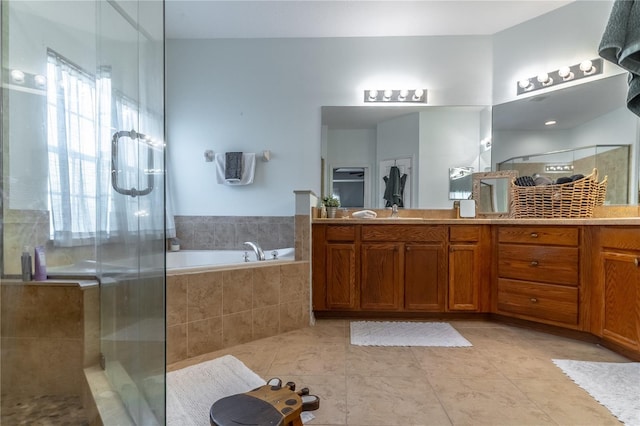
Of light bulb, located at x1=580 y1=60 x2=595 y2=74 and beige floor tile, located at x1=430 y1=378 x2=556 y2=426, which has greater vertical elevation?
light bulb, located at x1=580 y1=60 x2=595 y2=74

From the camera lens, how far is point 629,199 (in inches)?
87.7

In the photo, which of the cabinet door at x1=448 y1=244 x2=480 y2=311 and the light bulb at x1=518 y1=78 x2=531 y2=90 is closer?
the cabinet door at x1=448 y1=244 x2=480 y2=311

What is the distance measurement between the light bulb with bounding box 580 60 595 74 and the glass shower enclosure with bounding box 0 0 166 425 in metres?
3.09

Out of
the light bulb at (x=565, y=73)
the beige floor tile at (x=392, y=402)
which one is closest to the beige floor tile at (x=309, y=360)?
the beige floor tile at (x=392, y=402)

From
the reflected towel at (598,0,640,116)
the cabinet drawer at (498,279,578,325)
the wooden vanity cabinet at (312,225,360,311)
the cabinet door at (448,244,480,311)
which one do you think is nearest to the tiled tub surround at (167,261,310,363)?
the wooden vanity cabinet at (312,225,360,311)

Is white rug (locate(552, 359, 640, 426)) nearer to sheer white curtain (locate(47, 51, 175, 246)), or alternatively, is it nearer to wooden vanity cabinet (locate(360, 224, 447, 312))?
wooden vanity cabinet (locate(360, 224, 447, 312))

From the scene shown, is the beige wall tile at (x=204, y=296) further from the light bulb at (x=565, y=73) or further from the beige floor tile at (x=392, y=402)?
the light bulb at (x=565, y=73)

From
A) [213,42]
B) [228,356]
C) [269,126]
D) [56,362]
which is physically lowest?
[228,356]

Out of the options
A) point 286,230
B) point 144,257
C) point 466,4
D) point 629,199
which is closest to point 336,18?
point 466,4

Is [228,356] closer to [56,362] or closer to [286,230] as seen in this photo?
[56,362]

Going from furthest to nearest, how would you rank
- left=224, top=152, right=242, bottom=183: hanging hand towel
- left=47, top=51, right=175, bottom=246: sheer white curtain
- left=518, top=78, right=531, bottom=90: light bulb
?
left=224, top=152, right=242, bottom=183: hanging hand towel → left=518, top=78, right=531, bottom=90: light bulb → left=47, top=51, right=175, bottom=246: sheer white curtain

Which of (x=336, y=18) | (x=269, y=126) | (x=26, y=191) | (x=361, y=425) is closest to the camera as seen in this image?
(x=361, y=425)

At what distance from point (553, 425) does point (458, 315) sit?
49.1 inches

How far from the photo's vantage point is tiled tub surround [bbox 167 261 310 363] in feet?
5.72
